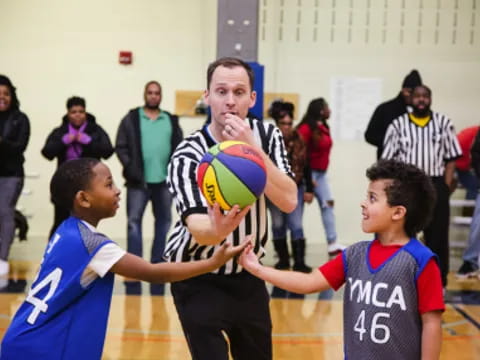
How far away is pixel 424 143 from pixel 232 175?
16.7ft

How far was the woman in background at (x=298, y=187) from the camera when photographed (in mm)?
8898

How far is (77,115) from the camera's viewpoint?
332 inches

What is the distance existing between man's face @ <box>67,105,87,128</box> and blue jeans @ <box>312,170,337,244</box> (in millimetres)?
3092

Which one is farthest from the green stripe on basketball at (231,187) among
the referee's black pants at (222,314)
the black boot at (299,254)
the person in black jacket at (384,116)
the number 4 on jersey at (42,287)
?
the black boot at (299,254)

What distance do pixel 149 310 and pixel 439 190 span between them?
Answer: 311cm

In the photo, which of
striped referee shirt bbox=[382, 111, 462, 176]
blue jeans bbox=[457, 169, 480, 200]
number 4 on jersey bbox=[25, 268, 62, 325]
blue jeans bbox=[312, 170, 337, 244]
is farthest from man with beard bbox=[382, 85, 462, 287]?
number 4 on jersey bbox=[25, 268, 62, 325]

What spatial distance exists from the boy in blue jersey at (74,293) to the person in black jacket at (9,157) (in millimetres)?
5186

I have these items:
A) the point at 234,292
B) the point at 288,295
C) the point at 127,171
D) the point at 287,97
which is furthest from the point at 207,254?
the point at 287,97

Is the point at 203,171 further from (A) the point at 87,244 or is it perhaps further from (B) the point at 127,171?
(B) the point at 127,171

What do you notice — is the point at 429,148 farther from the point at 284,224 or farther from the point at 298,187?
the point at 284,224

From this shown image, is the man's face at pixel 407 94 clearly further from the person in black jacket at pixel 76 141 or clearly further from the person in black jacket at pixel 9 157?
the person in black jacket at pixel 9 157

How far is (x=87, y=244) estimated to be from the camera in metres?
3.31

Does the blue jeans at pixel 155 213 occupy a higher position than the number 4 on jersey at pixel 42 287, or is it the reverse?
the number 4 on jersey at pixel 42 287

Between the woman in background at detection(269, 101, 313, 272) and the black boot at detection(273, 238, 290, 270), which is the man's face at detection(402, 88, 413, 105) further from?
the black boot at detection(273, 238, 290, 270)
